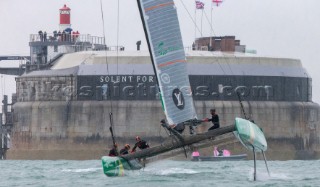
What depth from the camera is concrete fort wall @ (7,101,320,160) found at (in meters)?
78.3

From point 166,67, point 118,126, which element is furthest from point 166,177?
point 118,126

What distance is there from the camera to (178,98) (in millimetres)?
49250

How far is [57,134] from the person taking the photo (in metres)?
79.4

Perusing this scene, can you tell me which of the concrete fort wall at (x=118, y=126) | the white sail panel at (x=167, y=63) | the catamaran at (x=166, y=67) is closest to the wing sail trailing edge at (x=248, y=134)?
the catamaran at (x=166, y=67)

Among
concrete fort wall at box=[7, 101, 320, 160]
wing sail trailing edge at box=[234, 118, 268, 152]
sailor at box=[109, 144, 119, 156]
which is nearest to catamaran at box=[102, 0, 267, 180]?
sailor at box=[109, 144, 119, 156]

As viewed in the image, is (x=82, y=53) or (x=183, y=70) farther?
(x=82, y=53)

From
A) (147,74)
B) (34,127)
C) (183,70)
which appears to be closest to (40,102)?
(34,127)

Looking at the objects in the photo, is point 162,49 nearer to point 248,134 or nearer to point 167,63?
point 167,63

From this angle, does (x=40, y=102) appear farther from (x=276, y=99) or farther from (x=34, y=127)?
(x=276, y=99)

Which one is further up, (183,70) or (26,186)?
(183,70)

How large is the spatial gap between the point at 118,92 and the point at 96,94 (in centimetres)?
125

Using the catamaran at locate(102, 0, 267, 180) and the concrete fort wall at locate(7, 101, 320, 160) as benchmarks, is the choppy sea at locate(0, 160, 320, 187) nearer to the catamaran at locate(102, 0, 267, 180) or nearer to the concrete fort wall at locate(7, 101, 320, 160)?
the catamaran at locate(102, 0, 267, 180)

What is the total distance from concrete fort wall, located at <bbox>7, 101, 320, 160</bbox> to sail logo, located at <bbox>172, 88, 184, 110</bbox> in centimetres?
2717

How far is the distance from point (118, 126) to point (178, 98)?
1156 inches
